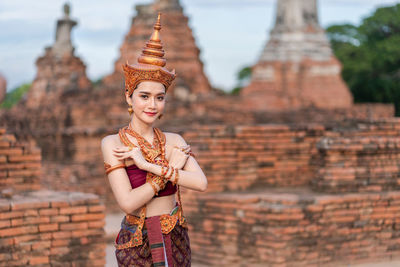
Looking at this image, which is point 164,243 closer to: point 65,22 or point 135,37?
point 135,37

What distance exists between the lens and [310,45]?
2162 centimetres

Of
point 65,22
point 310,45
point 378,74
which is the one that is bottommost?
point 378,74

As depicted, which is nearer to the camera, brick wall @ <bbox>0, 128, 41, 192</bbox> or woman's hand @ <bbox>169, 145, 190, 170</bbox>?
woman's hand @ <bbox>169, 145, 190, 170</bbox>

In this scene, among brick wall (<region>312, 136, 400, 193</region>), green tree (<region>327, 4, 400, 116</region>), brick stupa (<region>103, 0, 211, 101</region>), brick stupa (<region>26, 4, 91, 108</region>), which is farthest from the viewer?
green tree (<region>327, 4, 400, 116</region>)

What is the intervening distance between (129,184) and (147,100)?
0.43 meters

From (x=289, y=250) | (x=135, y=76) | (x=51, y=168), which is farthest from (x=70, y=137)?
(x=135, y=76)

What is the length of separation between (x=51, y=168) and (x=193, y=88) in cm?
496

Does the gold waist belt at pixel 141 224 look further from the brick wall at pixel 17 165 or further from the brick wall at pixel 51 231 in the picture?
the brick wall at pixel 17 165

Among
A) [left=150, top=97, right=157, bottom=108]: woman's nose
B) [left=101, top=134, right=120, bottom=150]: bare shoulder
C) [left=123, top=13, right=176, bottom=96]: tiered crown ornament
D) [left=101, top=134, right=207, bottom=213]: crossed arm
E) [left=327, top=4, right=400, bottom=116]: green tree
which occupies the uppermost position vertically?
[left=123, top=13, right=176, bottom=96]: tiered crown ornament

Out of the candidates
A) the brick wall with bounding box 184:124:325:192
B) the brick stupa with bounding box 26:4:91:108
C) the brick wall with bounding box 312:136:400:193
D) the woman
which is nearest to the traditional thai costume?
the woman

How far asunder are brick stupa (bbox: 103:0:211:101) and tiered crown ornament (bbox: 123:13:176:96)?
38.1 ft

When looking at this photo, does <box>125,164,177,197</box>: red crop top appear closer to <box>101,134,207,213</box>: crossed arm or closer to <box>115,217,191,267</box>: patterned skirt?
<box>101,134,207,213</box>: crossed arm

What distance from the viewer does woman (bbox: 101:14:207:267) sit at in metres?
3.04

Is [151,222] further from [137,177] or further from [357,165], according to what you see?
[357,165]
